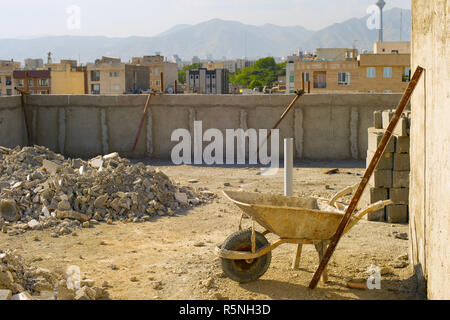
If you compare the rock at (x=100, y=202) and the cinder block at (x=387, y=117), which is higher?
the cinder block at (x=387, y=117)

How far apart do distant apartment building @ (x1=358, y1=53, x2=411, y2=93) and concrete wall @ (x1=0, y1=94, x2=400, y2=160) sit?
36.4m

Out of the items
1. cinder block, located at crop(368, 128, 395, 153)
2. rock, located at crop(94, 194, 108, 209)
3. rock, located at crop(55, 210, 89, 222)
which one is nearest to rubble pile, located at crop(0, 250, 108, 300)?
rock, located at crop(55, 210, 89, 222)

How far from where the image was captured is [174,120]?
16.1 m

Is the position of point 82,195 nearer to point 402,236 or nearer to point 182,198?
point 182,198

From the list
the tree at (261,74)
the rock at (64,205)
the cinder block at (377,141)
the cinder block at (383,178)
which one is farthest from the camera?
the tree at (261,74)

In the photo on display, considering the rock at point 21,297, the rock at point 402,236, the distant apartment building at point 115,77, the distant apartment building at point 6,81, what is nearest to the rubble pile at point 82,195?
the rock at point 21,297

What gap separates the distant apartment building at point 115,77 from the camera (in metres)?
64.4

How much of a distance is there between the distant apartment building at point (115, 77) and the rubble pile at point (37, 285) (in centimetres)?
5803

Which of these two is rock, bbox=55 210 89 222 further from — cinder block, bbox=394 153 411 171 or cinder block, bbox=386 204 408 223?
cinder block, bbox=394 153 411 171

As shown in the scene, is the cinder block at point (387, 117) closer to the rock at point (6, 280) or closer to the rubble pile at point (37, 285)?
the rubble pile at point (37, 285)

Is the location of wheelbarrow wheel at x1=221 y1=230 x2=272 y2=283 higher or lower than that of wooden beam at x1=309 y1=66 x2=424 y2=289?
lower

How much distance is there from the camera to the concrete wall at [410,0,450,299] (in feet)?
15.1
